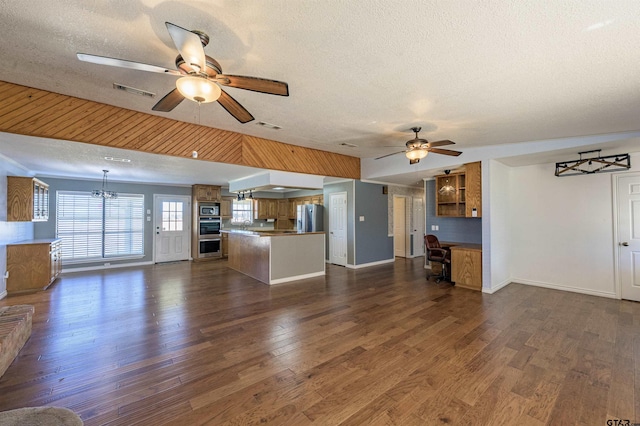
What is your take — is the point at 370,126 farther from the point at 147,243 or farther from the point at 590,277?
the point at 147,243

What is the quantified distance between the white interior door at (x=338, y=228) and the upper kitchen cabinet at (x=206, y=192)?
12.7ft

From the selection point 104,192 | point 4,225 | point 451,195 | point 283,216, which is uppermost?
point 104,192

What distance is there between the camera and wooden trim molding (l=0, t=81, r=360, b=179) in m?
2.79

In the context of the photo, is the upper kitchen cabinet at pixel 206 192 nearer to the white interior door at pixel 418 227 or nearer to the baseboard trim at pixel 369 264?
the baseboard trim at pixel 369 264

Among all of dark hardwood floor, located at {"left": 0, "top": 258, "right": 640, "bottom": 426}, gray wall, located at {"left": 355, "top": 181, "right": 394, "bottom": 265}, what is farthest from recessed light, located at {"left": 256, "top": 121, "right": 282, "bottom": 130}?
gray wall, located at {"left": 355, "top": 181, "right": 394, "bottom": 265}

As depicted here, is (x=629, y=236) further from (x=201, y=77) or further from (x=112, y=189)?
(x=112, y=189)

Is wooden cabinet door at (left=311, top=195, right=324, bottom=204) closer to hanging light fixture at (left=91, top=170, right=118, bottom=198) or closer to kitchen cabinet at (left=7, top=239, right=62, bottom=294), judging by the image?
hanging light fixture at (left=91, top=170, right=118, bottom=198)

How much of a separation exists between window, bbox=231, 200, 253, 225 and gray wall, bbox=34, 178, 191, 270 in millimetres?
1646

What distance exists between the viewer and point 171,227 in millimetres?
8320

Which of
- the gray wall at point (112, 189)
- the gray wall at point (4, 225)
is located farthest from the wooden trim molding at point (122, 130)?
the gray wall at point (112, 189)

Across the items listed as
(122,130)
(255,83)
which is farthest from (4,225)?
(255,83)

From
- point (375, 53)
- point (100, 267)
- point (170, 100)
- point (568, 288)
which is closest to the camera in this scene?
point (375, 53)

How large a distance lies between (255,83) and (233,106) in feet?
1.56

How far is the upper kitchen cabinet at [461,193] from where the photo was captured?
16.4ft
